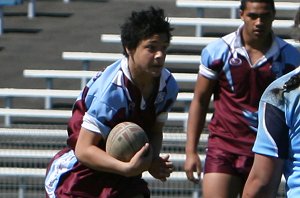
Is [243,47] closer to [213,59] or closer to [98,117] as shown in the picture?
[213,59]

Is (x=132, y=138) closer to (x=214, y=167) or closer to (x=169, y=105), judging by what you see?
(x=169, y=105)

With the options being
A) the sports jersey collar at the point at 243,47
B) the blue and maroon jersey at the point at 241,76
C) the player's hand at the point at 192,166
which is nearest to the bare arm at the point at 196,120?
the player's hand at the point at 192,166

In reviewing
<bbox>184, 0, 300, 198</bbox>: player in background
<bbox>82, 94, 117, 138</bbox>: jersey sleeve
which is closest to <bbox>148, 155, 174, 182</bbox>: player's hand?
<bbox>82, 94, 117, 138</bbox>: jersey sleeve

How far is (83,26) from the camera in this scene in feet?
41.7

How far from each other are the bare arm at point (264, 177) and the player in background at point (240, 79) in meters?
2.44

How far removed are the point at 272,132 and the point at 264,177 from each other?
0.52ft

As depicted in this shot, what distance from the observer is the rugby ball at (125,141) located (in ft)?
15.9

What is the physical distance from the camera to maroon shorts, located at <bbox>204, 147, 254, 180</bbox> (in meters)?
6.03

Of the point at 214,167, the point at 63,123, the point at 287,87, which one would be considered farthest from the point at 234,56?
the point at 63,123

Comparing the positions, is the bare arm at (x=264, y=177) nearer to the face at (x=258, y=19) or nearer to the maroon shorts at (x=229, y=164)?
the maroon shorts at (x=229, y=164)

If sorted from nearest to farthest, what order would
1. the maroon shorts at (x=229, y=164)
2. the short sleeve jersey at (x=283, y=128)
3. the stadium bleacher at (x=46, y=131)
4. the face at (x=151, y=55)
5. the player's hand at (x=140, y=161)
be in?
the short sleeve jersey at (x=283, y=128) → the player's hand at (x=140, y=161) → the face at (x=151, y=55) → the maroon shorts at (x=229, y=164) → the stadium bleacher at (x=46, y=131)

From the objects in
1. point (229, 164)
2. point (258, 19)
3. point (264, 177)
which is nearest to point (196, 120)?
point (229, 164)

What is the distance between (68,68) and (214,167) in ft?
18.0

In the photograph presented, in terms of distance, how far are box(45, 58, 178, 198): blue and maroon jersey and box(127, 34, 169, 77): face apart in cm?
10
